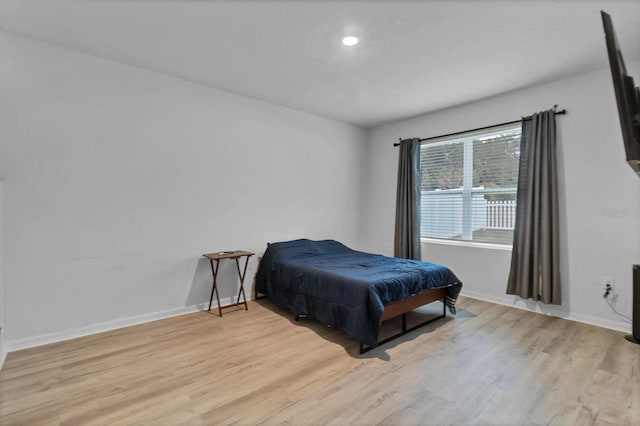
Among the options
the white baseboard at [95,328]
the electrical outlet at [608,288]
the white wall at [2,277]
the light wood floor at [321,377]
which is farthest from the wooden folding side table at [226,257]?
the electrical outlet at [608,288]

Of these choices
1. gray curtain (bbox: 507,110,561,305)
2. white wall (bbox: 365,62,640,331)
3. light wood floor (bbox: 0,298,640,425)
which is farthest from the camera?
gray curtain (bbox: 507,110,561,305)

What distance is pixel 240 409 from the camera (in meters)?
1.76

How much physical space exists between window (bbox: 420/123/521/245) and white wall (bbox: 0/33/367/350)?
7.11 feet

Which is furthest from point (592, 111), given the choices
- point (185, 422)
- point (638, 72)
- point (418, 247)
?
point (185, 422)

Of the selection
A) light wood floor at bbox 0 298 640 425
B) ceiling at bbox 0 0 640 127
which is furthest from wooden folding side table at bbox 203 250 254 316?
ceiling at bbox 0 0 640 127

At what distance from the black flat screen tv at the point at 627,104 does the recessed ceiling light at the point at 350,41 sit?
1957mm

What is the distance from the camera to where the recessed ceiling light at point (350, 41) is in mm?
2473

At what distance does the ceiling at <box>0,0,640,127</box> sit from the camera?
2.12 meters

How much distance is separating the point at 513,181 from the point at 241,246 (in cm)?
335

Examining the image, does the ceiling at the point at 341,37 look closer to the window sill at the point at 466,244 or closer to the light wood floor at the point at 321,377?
the window sill at the point at 466,244

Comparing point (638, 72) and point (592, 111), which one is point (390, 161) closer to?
point (592, 111)

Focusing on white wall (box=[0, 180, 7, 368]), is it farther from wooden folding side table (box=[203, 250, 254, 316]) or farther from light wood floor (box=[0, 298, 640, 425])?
wooden folding side table (box=[203, 250, 254, 316])

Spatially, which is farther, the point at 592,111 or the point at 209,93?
the point at 209,93

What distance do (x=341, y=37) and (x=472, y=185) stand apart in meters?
2.65
